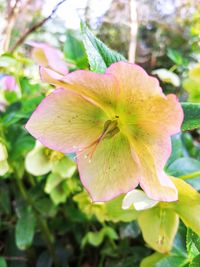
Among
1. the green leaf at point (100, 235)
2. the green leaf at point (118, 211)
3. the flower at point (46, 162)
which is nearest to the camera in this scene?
the green leaf at point (118, 211)

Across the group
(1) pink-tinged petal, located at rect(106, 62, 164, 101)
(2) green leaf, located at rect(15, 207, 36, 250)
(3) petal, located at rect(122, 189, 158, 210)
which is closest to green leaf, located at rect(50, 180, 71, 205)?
(2) green leaf, located at rect(15, 207, 36, 250)

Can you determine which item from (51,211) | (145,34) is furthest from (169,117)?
(145,34)

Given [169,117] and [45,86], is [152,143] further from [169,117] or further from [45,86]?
[45,86]

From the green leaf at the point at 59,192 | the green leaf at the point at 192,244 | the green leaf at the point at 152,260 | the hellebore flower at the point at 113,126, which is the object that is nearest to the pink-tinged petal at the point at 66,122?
the hellebore flower at the point at 113,126

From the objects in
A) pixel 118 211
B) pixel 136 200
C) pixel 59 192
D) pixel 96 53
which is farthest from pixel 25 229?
pixel 96 53

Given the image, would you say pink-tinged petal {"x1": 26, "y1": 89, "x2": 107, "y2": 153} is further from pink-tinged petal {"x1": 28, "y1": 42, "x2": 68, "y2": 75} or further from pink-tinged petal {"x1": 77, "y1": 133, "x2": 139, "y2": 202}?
pink-tinged petal {"x1": 28, "y1": 42, "x2": 68, "y2": 75}

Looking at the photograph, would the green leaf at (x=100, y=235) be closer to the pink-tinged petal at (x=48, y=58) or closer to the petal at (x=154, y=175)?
the pink-tinged petal at (x=48, y=58)

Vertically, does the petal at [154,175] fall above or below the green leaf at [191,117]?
below
